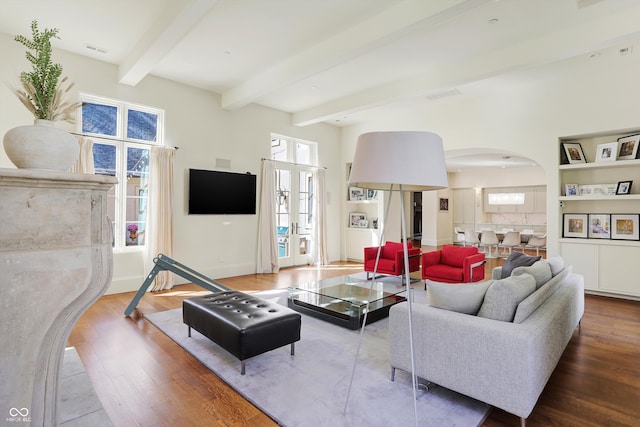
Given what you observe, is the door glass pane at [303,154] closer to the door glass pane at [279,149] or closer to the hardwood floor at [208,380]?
the door glass pane at [279,149]

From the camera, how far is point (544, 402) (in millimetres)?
2309

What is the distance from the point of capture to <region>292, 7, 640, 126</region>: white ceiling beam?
12.0 feet

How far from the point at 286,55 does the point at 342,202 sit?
4.50 metres

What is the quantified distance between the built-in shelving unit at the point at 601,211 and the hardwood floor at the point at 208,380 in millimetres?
1021

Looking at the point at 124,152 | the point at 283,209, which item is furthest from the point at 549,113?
the point at 124,152

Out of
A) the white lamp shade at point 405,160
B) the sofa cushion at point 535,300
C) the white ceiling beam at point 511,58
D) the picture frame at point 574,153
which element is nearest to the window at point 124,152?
the white ceiling beam at point 511,58

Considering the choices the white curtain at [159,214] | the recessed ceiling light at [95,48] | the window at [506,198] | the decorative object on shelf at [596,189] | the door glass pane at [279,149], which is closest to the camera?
the recessed ceiling light at [95,48]

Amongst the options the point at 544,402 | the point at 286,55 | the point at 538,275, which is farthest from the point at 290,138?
the point at 544,402

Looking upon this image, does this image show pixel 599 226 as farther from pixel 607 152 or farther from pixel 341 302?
pixel 341 302

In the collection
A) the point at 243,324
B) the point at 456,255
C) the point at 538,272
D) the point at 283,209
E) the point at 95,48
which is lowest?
the point at 243,324

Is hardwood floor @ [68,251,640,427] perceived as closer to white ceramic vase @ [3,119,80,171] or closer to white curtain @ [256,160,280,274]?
white ceramic vase @ [3,119,80,171]

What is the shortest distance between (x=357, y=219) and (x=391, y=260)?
2738 mm

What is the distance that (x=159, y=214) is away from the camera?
537cm

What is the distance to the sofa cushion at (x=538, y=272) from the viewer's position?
2.74m
